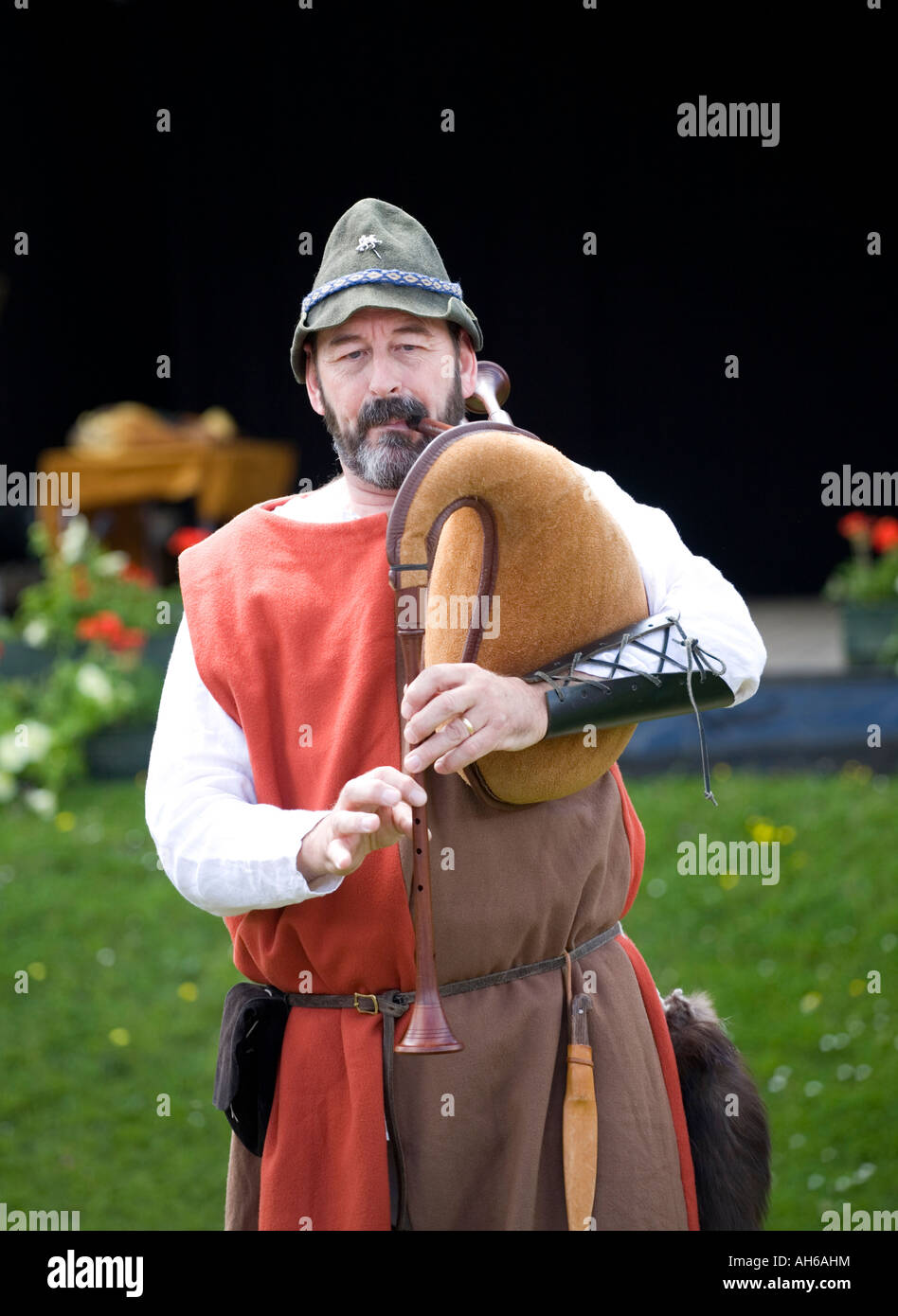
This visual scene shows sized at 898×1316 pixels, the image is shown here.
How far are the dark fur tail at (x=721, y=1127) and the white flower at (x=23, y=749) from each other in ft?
12.1

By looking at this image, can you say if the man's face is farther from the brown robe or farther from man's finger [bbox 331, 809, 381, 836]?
man's finger [bbox 331, 809, 381, 836]

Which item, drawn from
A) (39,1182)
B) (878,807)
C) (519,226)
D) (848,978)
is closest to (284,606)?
(39,1182)

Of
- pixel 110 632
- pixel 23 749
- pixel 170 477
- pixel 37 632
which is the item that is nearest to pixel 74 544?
pixel 37 632

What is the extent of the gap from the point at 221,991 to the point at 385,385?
115 inches

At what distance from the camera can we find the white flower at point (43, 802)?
5238 millimetres

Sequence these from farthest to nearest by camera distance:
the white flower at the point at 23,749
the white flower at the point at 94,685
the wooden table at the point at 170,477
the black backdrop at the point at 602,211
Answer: the wooden table at the point at 170,477 → the black backdrop at the point at 602,211 → the white flower at the point at 94,685 → the white flower at the point at 23,749

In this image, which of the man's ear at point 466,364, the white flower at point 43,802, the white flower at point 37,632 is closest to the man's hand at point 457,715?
the man's ear at point 466,364

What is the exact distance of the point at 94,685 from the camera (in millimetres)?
5492

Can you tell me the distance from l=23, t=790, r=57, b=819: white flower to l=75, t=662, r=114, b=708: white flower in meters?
0.39

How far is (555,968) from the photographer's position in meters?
Result: 1.98

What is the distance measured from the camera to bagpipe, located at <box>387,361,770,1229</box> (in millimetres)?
1689

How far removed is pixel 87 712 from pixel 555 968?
3.83 m

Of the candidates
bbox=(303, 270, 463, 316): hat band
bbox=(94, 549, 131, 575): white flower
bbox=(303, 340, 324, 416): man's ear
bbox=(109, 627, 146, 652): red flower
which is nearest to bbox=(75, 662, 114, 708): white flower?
bbox=(109, 627, 146, 652): red flower

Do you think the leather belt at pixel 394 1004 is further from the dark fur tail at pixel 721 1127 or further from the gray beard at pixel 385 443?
the gray beard at pixel 385 443
